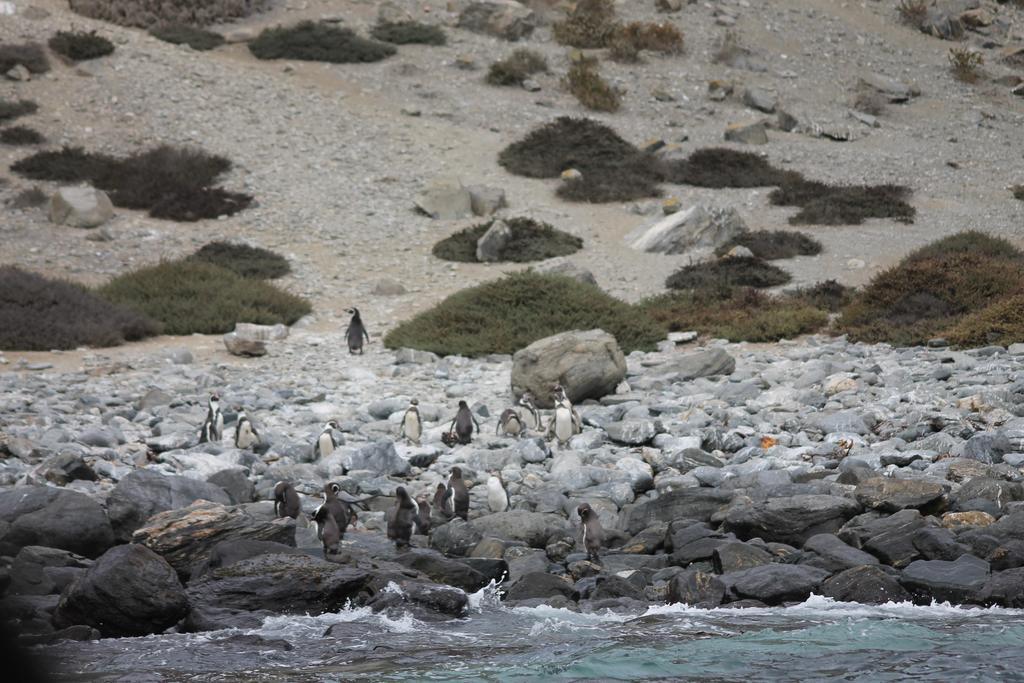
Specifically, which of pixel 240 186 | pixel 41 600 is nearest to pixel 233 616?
pixel 41 600

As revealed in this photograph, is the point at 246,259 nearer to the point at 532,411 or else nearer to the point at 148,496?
the point at 532,411

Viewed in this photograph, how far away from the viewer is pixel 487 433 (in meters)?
15.1

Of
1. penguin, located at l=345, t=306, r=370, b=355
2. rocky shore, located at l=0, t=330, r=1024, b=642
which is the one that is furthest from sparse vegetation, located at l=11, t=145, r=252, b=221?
rocky shore, located at l=0, t=330, r=1024, b=642

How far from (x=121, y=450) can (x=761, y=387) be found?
27.9ft

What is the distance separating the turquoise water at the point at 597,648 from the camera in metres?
7.64

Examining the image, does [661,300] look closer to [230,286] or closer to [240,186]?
[230,286]

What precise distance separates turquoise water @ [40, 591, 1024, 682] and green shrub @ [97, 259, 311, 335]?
1341 cm

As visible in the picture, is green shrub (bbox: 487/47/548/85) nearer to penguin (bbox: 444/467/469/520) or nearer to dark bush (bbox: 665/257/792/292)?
dark bush (bbox: 665/257/792/292)

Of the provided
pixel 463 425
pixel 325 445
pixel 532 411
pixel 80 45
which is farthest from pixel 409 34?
pixel 325 445

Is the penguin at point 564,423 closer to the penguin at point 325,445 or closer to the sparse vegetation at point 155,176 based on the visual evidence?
the penguin at point 325,445

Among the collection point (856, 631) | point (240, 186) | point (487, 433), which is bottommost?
point (240, 186)

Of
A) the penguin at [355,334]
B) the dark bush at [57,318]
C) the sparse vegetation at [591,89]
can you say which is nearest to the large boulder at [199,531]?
the penguin at [355,334]

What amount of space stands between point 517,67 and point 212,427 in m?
26.6

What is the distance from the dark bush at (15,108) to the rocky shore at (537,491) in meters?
17.0
